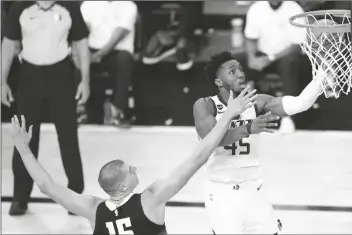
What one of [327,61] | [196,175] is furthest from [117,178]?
[196,175]

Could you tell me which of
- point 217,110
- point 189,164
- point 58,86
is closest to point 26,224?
point 58,86

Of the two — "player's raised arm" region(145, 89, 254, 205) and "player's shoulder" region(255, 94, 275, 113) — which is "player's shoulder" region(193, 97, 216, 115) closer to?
"player's shoulder" region(255, 94, 275, 113)

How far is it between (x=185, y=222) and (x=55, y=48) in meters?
1.76

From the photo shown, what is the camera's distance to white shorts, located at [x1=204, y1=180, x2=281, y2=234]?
4.33 meters

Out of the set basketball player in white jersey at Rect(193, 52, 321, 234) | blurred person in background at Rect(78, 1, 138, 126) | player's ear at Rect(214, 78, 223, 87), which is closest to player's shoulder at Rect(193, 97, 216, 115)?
basketball player in white jersey at Rect(193, 52, 321, 234)

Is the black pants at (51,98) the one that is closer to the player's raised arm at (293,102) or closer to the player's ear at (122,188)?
the player's raised arm at (293,102)

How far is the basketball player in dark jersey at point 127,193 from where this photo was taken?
3713mm

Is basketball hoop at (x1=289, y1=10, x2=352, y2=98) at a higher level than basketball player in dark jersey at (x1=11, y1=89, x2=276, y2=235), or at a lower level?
higher

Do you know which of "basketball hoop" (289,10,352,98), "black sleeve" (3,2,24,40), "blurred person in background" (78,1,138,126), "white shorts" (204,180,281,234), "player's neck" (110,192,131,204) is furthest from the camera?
"blurred person in background" (78,1,138,126)

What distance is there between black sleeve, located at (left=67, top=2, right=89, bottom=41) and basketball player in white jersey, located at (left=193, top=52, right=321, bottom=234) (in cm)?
182

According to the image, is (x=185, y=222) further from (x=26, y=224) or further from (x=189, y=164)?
(x=189, y=164)

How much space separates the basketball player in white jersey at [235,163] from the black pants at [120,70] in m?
4.45

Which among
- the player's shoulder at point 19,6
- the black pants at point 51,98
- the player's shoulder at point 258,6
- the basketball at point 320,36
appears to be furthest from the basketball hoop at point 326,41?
the player's shoulder at point 258,6

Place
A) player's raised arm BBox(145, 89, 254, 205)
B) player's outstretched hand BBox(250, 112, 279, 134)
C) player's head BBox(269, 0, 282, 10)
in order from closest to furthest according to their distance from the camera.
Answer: player's raised arm BBox(145, 89, 254, 205) → player's outstretched hand BBox(250, 112, 279, 134) → player's head BBox(269, 0, 282, 10)
